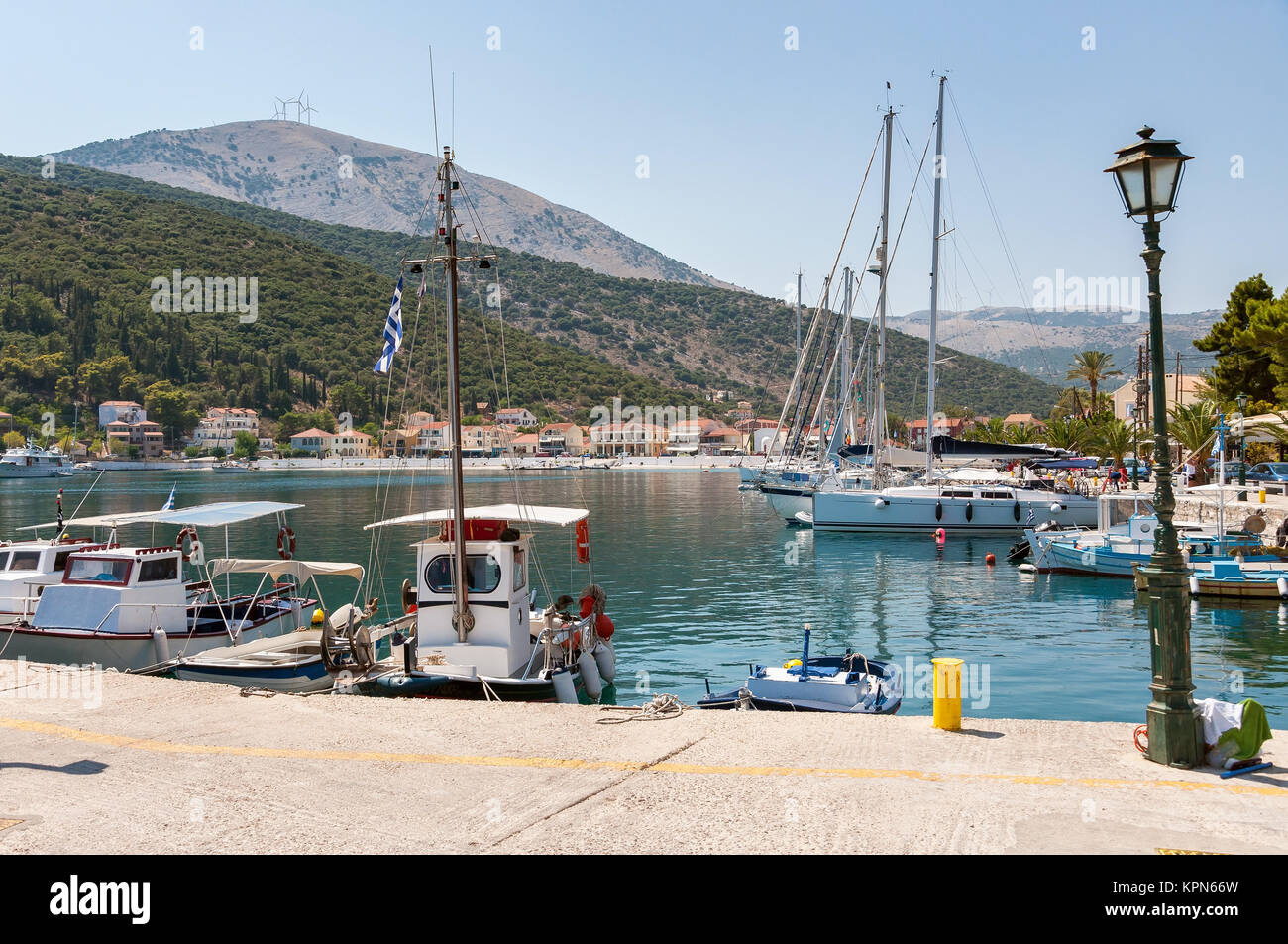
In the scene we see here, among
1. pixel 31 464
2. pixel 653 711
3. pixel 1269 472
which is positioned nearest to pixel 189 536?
pixel 653 711

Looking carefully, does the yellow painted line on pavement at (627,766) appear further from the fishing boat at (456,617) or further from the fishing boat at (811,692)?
the fishing boat at (811,692)

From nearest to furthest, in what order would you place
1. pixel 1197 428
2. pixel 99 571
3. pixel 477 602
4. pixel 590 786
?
pixel 590 786 → pixel 477 602 → pixel 99 571 → pixel 1197 428

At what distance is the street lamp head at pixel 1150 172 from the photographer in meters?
8.60

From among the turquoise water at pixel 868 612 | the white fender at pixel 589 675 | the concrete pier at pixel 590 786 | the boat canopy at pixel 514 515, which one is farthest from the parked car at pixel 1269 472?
the concrete pier at pixel 590 786

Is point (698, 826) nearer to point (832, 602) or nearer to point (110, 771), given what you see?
point (110, 771)

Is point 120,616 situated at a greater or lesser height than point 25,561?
lesser

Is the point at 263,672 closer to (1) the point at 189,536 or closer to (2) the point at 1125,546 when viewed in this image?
(1) the point at 189,536

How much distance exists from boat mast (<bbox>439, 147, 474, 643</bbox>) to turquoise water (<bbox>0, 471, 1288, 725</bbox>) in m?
5.06

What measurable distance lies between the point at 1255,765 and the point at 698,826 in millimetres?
5225

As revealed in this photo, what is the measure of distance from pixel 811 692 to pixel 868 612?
15334mm

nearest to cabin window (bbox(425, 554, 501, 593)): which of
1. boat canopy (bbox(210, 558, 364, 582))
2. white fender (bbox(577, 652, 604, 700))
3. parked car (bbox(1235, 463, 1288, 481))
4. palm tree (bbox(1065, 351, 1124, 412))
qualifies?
white fender (bbox(577, 652, 604, 700))

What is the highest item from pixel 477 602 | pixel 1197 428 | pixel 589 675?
pixel 1197 428

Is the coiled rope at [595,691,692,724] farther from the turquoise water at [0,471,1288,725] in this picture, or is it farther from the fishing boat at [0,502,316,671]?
the fishing boat at [0,502,316,671]

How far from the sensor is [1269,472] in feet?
163
